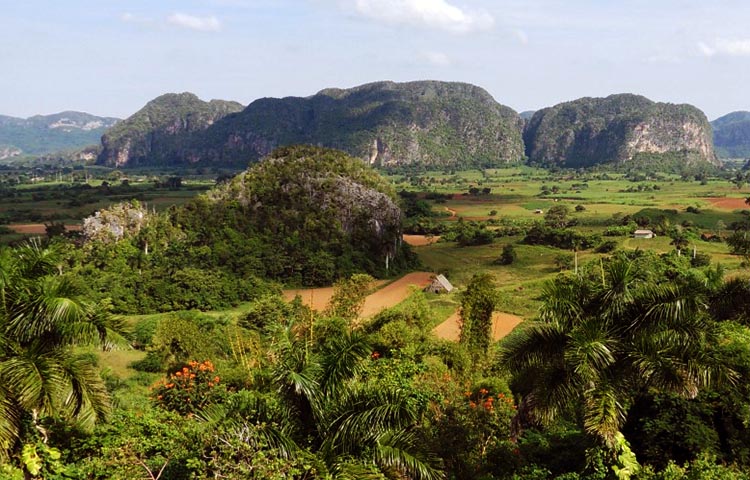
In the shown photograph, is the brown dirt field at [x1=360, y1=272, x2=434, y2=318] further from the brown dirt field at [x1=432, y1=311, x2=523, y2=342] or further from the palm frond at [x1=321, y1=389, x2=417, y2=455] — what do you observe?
the palm frond at [x1=321, y1=389, x2=417, y2=455]

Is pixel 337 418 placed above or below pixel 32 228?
above

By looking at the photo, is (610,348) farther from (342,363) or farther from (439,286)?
(439,286)

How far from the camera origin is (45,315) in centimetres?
847

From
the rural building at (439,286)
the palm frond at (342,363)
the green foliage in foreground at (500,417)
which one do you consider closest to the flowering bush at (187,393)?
the green foliage in foreground at (500,417)

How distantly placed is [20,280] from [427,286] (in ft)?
114

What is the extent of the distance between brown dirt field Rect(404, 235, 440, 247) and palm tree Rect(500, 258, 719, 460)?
52.8 metres

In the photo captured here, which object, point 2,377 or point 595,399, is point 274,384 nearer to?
point 2,377

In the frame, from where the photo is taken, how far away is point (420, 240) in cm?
6638

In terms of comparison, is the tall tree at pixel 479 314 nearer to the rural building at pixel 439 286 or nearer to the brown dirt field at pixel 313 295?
the brown dirt field at pixel 313 295

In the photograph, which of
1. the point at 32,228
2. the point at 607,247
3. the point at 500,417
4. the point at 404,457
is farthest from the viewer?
the point at 32,228

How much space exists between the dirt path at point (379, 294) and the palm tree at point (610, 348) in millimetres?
25770

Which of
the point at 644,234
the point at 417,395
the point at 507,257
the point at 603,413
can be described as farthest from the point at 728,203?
the point at 603,413

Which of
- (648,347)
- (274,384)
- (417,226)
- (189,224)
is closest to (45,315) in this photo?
(274,384)

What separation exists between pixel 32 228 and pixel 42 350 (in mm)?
67207
